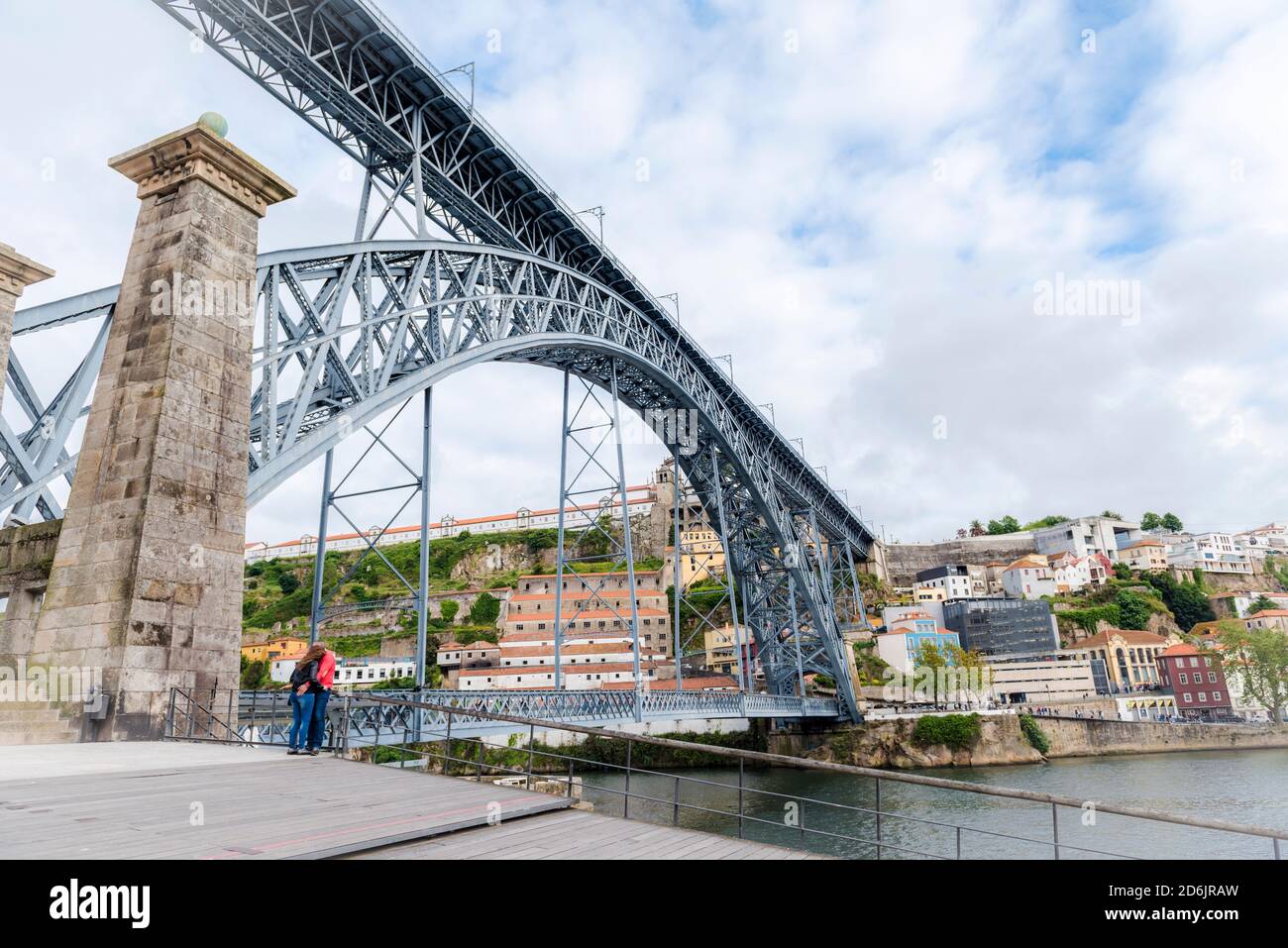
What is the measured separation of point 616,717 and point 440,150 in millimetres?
12781

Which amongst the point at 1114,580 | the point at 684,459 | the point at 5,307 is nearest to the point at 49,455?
the point at 5,307

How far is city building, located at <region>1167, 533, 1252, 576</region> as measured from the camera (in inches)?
3652

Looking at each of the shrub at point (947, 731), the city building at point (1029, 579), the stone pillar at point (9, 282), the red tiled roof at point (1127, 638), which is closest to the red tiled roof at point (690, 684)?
the shrub at point (947, 731)

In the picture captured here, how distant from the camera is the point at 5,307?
961 centimetres

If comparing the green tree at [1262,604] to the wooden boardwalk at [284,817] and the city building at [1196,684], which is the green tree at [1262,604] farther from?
the wooden boardwalk at [284,817]

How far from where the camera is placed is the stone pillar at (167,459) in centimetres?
801

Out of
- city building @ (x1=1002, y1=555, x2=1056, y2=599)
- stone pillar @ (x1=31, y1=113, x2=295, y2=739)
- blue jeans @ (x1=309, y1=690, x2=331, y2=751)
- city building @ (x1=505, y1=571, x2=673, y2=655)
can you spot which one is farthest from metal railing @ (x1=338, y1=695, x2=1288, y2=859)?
city building @ (x1=1002, y1=555, x2=1056, y2=599)

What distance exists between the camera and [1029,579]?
3290 inches

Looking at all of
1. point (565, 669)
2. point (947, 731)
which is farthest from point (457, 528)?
point (947, 731)

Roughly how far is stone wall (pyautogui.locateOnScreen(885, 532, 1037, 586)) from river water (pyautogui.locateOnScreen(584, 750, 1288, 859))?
49.1m

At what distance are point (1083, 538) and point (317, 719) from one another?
101 m

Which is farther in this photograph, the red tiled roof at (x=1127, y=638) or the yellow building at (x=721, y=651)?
the red tiled roof at (x=1127, y=638)

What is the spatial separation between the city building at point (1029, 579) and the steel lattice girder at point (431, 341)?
2293 inches
